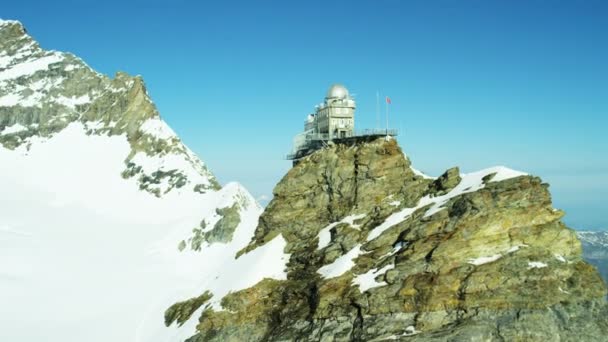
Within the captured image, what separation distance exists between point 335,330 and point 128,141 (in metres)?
92.8

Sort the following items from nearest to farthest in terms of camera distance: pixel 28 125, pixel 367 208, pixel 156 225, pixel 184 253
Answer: pixel 367 208, pixel 184 253, pixel 156 225, pixel 28 125

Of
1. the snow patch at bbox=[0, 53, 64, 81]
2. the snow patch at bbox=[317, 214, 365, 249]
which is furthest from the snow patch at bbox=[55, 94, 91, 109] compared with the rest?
the snow patch at bbox=[317, 214, 365, 249]

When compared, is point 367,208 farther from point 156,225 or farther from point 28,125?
point 28,125

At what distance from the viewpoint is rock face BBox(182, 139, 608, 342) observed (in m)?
48.2

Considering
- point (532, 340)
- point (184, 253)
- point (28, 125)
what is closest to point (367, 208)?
point (532, 340)

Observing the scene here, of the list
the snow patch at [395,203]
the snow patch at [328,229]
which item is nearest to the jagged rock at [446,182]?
the snow patch at [395,203]

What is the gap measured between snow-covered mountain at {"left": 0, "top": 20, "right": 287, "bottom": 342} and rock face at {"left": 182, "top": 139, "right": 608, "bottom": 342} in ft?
21.3

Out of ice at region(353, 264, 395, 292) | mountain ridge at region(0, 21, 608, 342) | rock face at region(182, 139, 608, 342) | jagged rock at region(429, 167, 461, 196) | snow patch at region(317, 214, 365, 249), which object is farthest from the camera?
snow patch at region(317, 214, 365, 249)

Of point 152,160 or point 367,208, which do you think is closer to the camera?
point 367,208

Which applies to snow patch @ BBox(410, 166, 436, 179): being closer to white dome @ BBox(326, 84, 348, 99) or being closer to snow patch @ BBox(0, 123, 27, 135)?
white dome @ BBox(326, 84, 348, 99)

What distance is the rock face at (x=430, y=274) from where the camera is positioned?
48.2 metres

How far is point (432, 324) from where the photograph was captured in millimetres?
48812

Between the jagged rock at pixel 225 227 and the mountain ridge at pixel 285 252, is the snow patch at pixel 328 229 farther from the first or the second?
the jagged rock at pixel 225 227

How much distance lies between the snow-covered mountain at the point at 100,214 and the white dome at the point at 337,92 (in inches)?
1005
